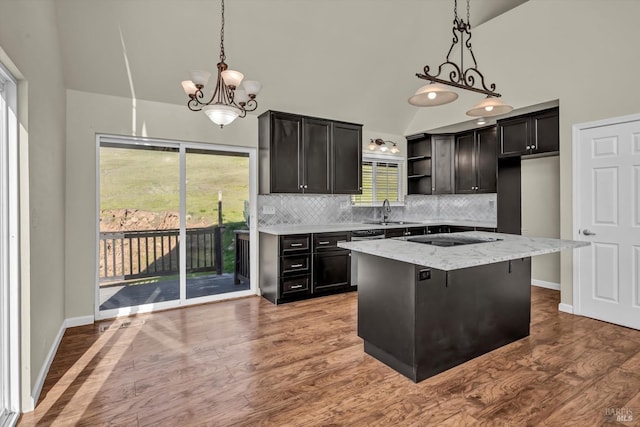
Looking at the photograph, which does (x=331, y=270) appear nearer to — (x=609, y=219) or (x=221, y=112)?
(x=221, y=112)

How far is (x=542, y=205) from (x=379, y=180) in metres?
2.53

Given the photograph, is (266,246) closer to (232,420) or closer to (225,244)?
(225,244)

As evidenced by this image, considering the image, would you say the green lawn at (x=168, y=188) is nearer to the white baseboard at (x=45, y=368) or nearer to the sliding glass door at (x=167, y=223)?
the sliding glass door at (x=167, y=223)

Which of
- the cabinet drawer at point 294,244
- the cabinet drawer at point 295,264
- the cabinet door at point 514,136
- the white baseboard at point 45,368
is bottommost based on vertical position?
the white baseboard at point 45,368

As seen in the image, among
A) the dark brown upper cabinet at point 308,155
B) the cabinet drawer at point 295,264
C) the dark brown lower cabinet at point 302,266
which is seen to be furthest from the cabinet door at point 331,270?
the dark brown upper cabinet at point 308,155

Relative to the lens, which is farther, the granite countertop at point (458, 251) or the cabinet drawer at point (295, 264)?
the cabinet drawer at point (295, 264)

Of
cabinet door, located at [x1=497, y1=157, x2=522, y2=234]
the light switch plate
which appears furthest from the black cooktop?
cabinet door, located at [x1=497, y1=157, x2=522, y2=234]

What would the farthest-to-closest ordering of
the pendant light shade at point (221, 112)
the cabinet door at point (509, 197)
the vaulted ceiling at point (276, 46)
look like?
the cabinet door at point (509, 197)
the vaulted ceiling at point (276, 46)
the pendant light shade at point (221, 112)

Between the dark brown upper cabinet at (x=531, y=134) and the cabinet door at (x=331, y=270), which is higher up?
the dark brown upper cabinet at (x=531, y=134)

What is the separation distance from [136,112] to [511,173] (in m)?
5.28

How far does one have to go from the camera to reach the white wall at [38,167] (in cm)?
205

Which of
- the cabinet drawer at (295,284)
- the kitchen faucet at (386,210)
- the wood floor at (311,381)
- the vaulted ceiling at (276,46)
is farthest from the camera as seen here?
the kitchen faucet at (386,210)

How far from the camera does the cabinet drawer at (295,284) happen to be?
14.0ft

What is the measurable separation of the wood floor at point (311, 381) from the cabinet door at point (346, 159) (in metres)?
2.28
